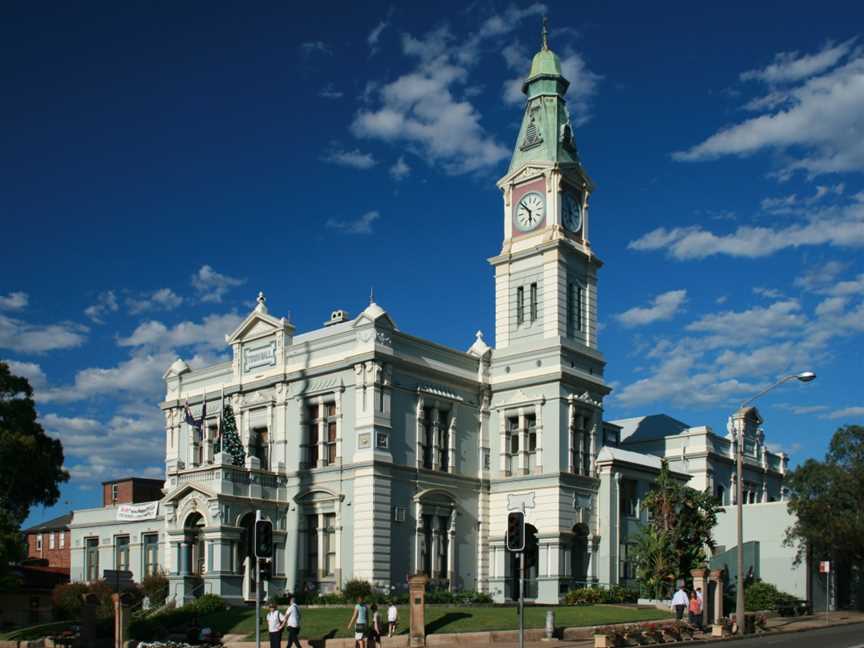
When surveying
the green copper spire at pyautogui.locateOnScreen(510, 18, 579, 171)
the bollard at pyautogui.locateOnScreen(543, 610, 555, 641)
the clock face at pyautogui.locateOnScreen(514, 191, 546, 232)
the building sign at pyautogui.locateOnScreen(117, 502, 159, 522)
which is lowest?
the bollard at pyautogui.locateOnScreen(543, 610, 555, 641)

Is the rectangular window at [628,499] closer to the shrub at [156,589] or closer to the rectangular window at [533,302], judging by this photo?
the rectangular window at [533,302]

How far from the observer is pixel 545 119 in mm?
56406

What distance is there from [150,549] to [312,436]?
12058 mm

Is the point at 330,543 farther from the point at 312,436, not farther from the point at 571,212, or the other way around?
the point at 571,212

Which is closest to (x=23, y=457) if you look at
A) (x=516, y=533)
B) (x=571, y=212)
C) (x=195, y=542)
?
(x=195, y=542)

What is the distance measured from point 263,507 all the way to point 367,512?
5179mm

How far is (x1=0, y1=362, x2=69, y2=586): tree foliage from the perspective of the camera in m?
50.0

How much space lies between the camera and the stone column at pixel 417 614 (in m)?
33.6

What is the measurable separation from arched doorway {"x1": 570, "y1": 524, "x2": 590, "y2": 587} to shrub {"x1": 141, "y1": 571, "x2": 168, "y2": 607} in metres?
19.1

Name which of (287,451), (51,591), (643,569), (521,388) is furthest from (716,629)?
(51,591)

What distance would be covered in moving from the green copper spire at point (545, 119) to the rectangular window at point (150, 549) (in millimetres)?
27077

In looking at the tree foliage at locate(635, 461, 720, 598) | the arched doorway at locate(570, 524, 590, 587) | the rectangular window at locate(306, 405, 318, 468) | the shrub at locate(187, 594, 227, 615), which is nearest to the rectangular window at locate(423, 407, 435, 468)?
the rectangular window at locate(306, 405, 318, 468)

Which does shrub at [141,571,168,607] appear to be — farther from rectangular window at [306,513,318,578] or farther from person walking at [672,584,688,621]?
person walking at [672,584,688,621]

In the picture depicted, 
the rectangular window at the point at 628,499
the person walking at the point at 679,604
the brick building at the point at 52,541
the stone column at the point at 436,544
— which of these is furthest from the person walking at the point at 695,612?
the brick building at the point at 52,541
